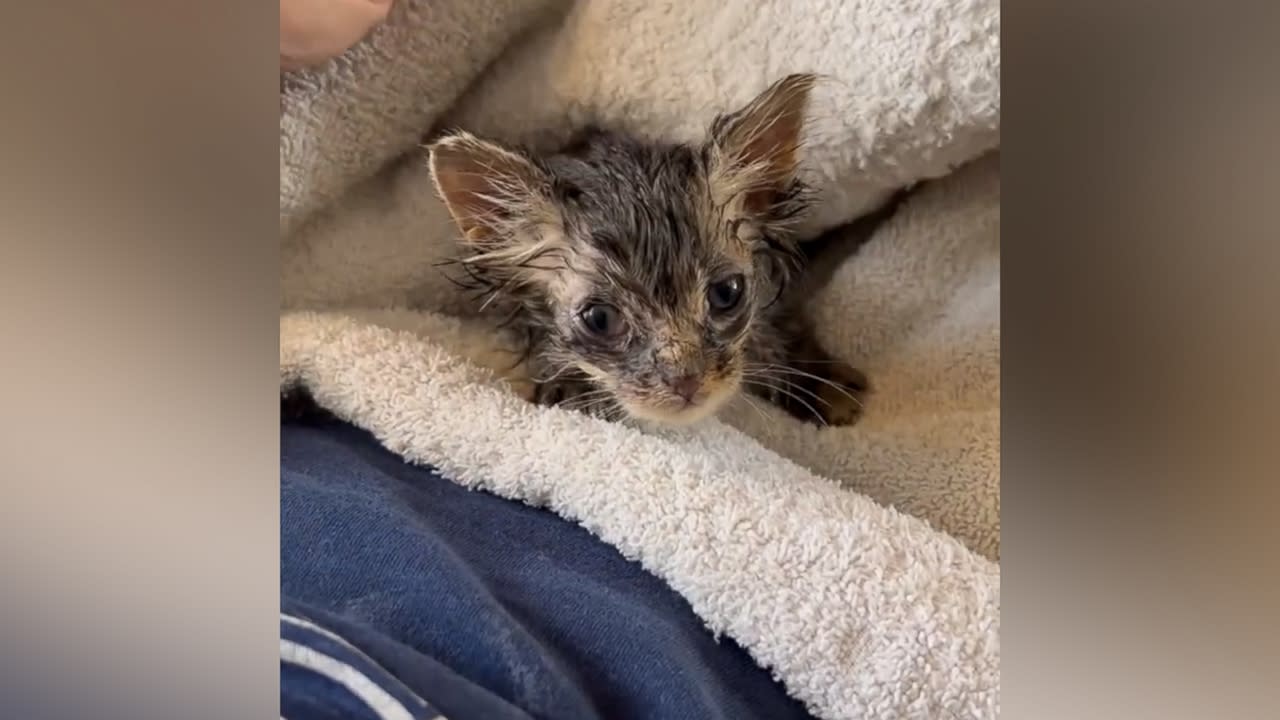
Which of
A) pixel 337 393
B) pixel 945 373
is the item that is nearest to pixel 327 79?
pixel 337 393

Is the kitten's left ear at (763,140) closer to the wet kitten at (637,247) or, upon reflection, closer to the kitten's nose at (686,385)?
the wet kitten at (637,247)

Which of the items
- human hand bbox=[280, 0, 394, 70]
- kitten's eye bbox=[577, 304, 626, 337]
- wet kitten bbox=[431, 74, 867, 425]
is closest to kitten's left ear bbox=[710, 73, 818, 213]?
wet kitten bbox=[431, 74, 867, 425]

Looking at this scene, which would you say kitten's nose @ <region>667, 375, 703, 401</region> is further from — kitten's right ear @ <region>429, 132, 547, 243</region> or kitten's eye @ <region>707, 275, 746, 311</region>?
kitten's right ear @ <region>429, 132, 547, 243</region>

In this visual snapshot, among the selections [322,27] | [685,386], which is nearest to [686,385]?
[685,386]

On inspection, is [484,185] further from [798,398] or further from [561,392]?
[798,398]

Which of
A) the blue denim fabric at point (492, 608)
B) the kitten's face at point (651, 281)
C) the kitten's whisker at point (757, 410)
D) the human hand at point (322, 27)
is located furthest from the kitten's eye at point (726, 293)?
the human hand at point (322, 27)
